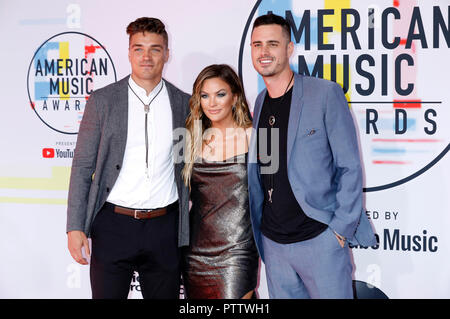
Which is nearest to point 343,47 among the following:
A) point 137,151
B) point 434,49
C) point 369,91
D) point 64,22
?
point 369,91

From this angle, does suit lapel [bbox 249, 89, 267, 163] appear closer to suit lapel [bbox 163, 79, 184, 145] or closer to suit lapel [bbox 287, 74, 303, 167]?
suit lapel [bbox 287, 74, 303, 167]

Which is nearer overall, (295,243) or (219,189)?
(295,243)

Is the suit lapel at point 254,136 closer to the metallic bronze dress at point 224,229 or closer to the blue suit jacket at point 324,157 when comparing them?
the metallic bronze dress at point 224,229

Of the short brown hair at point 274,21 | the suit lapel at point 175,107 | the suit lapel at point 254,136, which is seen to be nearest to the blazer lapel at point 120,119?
the suit lapel at point 175,107

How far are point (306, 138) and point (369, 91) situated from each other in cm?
105

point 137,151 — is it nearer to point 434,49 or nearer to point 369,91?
point 369,91

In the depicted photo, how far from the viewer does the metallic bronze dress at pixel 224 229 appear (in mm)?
2641

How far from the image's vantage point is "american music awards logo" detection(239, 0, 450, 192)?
3.06m

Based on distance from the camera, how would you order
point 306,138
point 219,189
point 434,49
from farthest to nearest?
point 434,49 → point 219,189 → point 306,138

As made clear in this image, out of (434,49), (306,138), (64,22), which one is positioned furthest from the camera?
(64,22)

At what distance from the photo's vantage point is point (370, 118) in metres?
3.17

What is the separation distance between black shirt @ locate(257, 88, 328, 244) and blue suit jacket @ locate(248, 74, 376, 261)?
1.9 inches

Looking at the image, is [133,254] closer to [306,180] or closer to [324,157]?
[306,180]

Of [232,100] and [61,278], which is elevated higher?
[232,100]
